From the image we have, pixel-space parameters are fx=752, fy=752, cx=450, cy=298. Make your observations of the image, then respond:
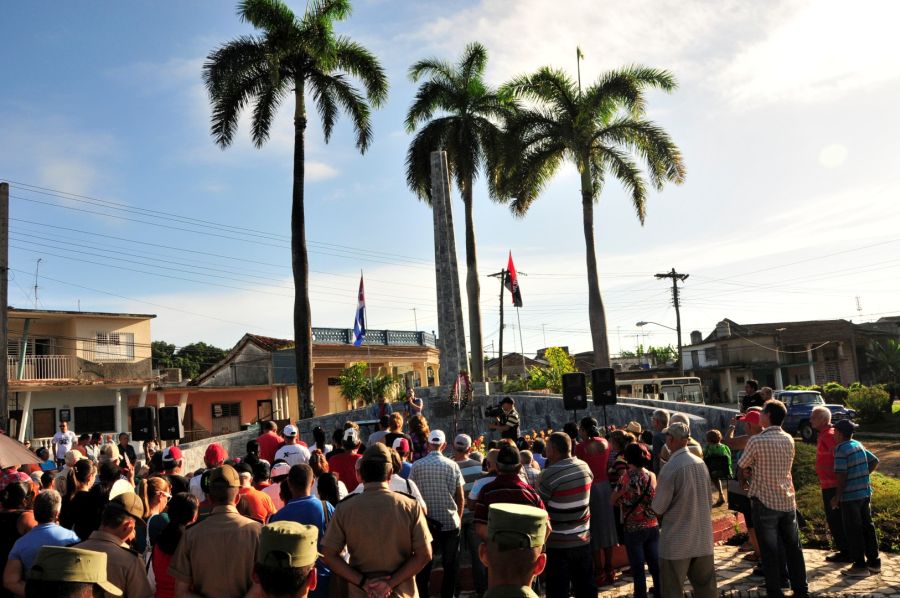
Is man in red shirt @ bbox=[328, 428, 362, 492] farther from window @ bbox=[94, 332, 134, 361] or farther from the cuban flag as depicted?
window @ bbox=[94, 332, 134, 361]

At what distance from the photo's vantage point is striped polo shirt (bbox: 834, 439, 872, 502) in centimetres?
766

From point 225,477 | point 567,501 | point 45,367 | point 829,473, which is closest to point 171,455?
point 225,477

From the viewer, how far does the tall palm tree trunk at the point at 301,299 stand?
892 inches

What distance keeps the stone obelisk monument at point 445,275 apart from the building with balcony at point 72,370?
1327cm

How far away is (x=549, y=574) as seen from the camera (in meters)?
5.95

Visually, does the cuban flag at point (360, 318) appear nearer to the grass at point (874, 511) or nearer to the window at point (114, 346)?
the window at point (114, 346)

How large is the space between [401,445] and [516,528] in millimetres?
5079

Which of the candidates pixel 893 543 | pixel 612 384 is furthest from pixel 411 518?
pixel 612 384

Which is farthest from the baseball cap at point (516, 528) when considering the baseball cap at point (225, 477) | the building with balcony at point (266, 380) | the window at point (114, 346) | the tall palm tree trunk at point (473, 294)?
the window at point (114, 346)

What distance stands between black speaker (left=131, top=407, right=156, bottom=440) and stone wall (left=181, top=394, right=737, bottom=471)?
15.9 feet

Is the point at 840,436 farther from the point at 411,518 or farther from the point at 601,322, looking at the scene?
the point at 601,322

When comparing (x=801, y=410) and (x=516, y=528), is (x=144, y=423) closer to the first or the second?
(x=516, y=528)

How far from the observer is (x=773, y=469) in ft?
22.1

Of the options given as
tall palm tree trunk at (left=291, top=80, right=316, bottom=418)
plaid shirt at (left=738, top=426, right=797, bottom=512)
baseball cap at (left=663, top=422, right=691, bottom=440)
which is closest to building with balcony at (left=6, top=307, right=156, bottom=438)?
tall palm tree trunk at (left=291, top=80, right=316, bottom=418)
